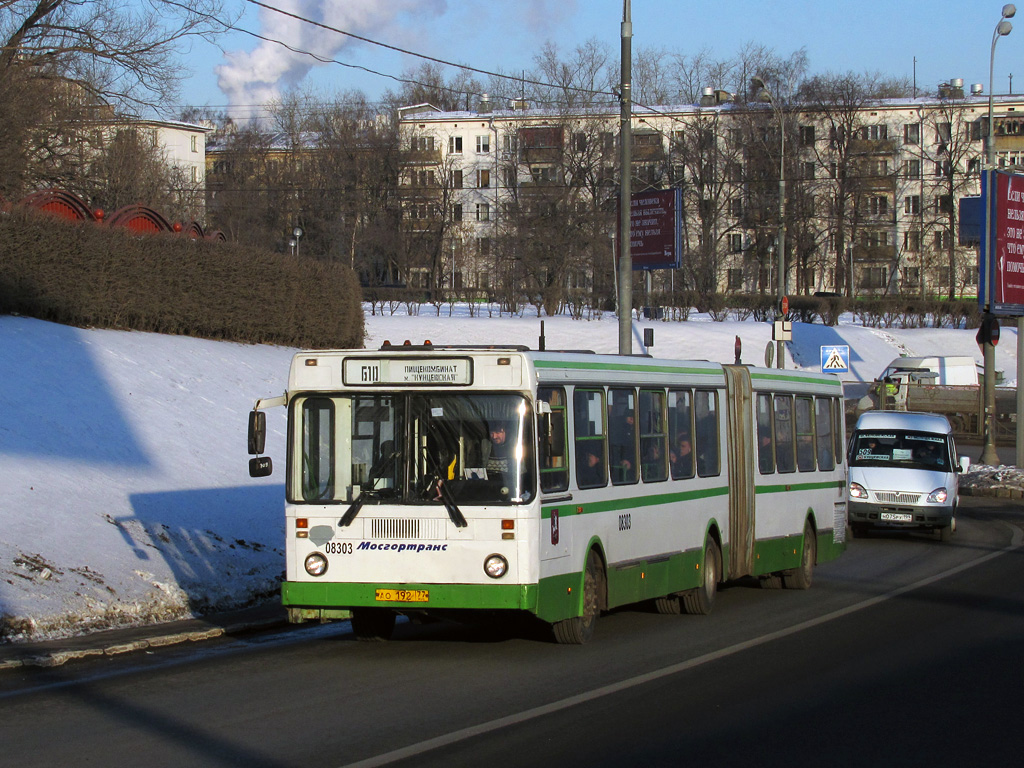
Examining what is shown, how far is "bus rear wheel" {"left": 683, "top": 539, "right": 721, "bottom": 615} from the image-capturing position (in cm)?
1341

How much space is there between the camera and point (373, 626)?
37.8 feet

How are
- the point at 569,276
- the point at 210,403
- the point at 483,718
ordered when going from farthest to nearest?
the point at 569,276
the point at 210,403
the point at 483,718

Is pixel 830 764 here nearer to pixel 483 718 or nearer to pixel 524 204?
pixel 483 718

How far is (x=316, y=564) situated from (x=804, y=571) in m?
7.85

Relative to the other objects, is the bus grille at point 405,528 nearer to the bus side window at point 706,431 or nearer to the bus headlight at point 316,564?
the bus headlight at point 316,564

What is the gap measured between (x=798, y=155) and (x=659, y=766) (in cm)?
7828

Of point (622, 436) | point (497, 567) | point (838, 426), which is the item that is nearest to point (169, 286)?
point (838, 426)

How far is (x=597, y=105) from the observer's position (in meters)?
72.8

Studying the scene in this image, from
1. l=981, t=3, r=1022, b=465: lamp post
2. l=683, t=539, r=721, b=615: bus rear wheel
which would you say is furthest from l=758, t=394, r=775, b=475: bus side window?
l=981, t=3, r=1022, b=465: lamp post

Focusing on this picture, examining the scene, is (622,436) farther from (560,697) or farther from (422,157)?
(422,157)

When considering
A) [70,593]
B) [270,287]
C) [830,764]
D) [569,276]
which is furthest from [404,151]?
[830,764]

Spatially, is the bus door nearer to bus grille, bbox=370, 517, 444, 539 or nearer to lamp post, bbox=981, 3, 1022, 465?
bus grille, bbox=370, 517, 444, 539

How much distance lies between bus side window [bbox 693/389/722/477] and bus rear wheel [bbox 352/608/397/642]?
380 centimetres

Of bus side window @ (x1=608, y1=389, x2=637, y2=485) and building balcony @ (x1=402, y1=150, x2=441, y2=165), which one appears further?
building balcony @ (x1=402, y1=150, x2=441, y2=165)
